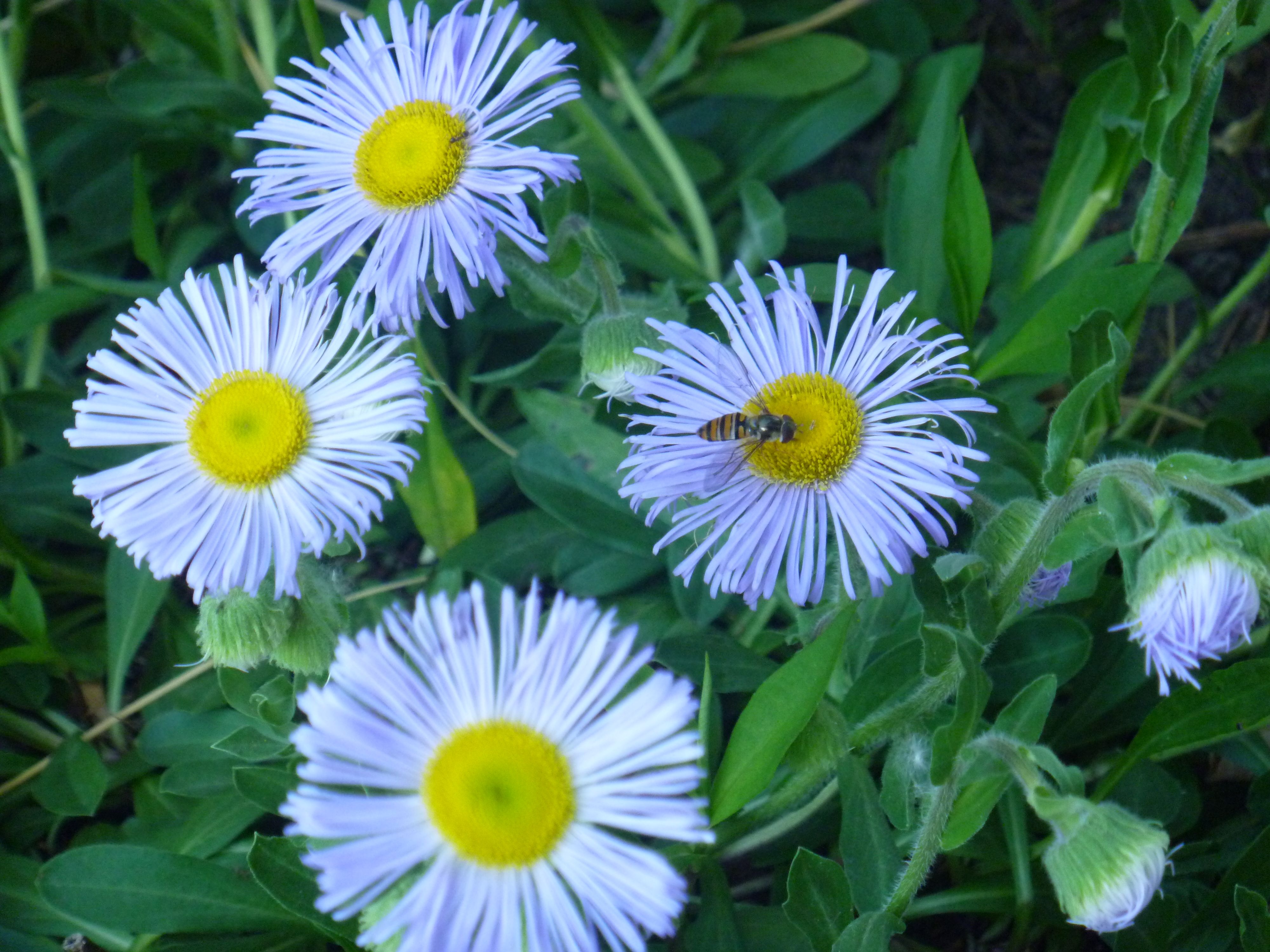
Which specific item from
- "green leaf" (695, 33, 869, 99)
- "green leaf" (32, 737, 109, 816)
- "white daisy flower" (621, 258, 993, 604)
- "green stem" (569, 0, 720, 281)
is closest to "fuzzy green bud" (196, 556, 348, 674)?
"white daisy flower" (621, 258, 993, 604)

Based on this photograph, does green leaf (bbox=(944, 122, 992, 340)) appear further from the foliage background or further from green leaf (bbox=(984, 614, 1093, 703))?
green leaf (bbox=(984, 614, 1093, 703))

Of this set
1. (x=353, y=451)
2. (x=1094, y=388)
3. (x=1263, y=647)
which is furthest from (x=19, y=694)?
(x=1263, y=647)

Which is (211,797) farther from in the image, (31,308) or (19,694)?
(31,308)

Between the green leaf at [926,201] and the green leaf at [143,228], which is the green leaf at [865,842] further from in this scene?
the green leaf at [143,228]

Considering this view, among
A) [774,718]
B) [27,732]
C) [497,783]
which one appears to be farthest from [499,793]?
[27,732]

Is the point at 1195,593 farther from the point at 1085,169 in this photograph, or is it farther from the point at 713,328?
the point at 1085,169

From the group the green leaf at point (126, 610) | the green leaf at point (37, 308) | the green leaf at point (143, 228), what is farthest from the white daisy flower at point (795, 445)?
the green leaf at point (37, 308)
